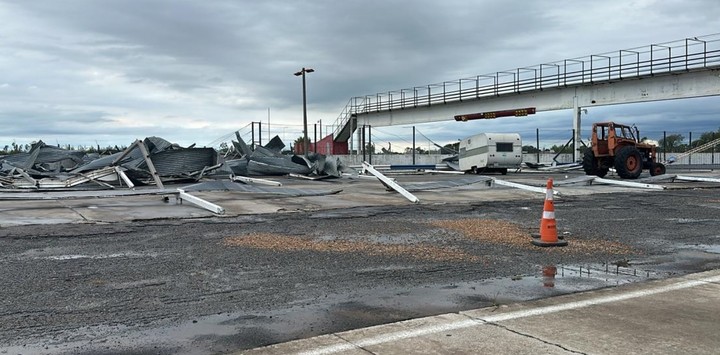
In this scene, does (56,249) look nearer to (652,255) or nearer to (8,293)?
(8,293)

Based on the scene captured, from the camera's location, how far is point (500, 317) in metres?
4.86

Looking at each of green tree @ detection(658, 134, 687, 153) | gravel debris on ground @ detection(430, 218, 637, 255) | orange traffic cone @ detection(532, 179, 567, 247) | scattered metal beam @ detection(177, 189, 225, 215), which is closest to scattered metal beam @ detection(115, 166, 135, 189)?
scattered metal beam @ detection(177, 189, 225, 215)

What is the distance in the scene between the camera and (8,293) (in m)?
5.57

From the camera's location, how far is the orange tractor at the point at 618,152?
2475 centimetres

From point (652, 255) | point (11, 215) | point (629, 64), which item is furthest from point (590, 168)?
point (11, 215)

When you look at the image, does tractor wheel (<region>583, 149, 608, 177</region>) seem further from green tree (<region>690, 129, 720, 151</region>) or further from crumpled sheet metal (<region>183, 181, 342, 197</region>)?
green tree (<region>690, 129, 720, 151</region>)

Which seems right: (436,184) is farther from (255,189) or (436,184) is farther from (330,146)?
(330,146)

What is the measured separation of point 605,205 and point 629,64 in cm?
2608

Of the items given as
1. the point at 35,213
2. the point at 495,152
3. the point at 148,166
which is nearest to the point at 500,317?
the point at 35,213

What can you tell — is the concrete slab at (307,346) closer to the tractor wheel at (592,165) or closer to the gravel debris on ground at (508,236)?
the gravel debris on ground at (508,236)

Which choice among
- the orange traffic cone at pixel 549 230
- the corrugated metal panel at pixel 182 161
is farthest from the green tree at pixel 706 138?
the orange traffic cone at pixel 549 230

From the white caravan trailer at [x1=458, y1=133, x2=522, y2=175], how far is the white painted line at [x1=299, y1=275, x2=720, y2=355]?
1055 inches

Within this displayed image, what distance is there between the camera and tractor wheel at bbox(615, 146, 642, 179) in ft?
80.2

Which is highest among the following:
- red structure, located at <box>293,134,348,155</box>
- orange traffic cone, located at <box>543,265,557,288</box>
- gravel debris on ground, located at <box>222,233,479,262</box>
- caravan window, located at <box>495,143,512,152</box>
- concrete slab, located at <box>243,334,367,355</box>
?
red structure, located at <box>293,134,348,155</box>
